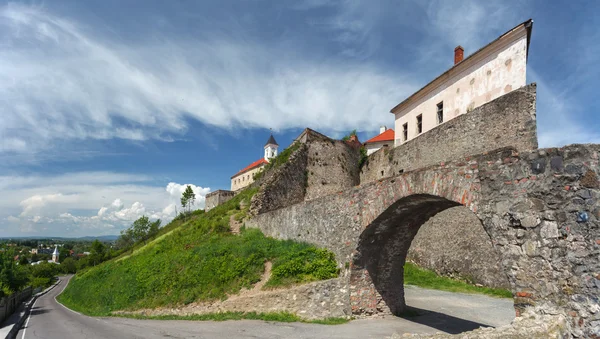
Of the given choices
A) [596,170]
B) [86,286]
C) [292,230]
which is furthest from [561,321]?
[86,286]

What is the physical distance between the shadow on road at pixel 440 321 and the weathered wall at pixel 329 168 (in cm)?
1453

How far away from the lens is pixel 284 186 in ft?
79.9

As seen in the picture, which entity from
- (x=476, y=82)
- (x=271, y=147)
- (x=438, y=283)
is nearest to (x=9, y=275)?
(x=438, y=283)

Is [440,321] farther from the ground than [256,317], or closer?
farther from the ground

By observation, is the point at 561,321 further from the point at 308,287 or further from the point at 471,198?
the point at 308,287

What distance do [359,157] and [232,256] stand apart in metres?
16.3

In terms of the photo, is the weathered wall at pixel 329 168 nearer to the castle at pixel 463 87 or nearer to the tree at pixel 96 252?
the castle at pixel 463 87

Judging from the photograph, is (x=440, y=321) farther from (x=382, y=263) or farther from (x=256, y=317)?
(x=256, y=317)

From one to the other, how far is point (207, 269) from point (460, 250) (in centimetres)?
1208

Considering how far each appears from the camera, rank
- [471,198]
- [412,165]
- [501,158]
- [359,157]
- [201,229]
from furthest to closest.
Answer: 1. [359,157]
2. [201,229]
3. [412,165]
4. [471,198]
5. [501,158]

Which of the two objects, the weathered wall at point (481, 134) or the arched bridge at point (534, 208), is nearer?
the arched bridge at point (534, 208)

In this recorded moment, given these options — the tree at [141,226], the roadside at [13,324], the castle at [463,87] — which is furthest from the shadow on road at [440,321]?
the tree at [141,226]

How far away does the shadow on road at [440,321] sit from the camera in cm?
989

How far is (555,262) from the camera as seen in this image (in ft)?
18.0
